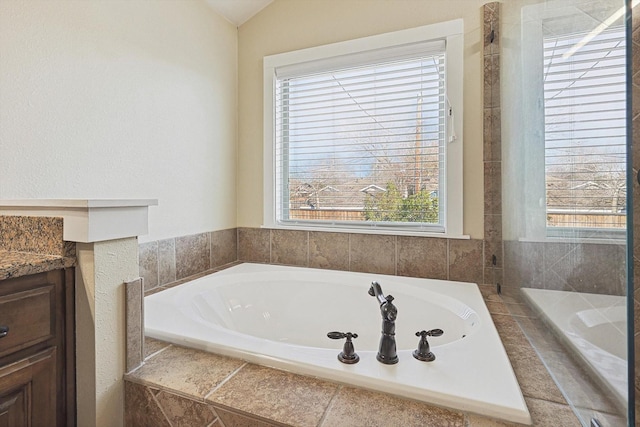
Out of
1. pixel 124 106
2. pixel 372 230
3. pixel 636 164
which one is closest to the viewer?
pixel 636 164

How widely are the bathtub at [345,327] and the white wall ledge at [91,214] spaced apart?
0.42 metres

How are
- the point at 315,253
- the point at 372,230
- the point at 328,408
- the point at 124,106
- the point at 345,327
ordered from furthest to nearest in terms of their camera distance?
1. the point at 315,253
2. the point at 372,230
3. the point at 345,327
4. the point at 124,106
5. the point at 328,408

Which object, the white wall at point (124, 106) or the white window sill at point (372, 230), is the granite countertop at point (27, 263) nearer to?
the white wall at point (124, 106)

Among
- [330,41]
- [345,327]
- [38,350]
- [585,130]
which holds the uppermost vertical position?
[330,41]

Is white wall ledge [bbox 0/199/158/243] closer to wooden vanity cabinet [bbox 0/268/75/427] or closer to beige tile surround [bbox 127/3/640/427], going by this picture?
wooden vanity cabinet [bbox 0/268/75/427]

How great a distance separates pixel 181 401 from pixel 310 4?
2309 mm

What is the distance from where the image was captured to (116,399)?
978 millimetres

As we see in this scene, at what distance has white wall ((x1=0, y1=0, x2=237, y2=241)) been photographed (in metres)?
1.24

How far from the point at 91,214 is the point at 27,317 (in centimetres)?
29

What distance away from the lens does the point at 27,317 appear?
84 cm

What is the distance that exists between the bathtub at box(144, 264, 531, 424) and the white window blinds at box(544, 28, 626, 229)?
48cm

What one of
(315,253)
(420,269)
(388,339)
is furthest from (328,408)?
(315,253)

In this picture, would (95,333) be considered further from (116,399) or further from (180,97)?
(180,97)

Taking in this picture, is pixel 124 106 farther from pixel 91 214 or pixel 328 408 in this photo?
pixel 328 408
